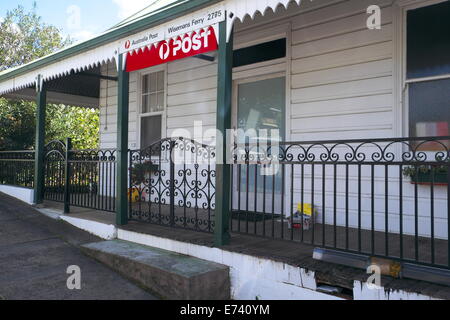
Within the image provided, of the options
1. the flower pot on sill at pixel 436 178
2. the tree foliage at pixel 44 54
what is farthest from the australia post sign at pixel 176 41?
the tree foliage at pixel 44 54

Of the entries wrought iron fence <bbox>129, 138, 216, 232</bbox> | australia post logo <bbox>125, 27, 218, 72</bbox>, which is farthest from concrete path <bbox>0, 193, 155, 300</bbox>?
australia post logo <bbox>125, 27, 218, 72</bbox>

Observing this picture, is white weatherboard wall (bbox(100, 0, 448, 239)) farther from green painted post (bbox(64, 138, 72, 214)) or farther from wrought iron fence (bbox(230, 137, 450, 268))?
green painted post (bbox(64, 138, 72, 214))

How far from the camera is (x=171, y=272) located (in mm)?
3461

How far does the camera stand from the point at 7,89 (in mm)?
8008

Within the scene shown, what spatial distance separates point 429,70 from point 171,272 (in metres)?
3.52

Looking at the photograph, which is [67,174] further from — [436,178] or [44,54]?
[44,54]

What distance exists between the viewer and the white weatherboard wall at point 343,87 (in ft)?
14.5

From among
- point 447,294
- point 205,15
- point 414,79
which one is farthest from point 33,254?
point 414,79

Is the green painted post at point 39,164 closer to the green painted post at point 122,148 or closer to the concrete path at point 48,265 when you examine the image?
the concrete path at point 48,265

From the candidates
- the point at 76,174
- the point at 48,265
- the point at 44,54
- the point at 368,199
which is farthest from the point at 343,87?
the point at 44,54

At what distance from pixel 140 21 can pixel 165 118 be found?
2.79 metres

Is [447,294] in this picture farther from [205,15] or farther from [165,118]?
[165,118]

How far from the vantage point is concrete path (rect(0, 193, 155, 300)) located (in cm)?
355

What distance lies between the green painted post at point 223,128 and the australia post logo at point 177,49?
18 cm
